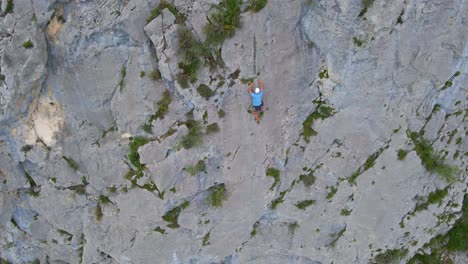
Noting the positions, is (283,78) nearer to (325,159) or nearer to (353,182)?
(325,159)

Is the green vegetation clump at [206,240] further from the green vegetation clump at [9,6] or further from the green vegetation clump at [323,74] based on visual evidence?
the green vegetation clump at [9,6]

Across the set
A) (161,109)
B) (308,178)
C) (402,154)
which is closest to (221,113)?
(161,109)

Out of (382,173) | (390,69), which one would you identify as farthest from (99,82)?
(382,173)

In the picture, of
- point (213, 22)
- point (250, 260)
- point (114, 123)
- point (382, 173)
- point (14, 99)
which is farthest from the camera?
point (250, 260)

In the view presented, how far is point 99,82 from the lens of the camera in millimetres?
15125

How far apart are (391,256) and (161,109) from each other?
46.5 ft

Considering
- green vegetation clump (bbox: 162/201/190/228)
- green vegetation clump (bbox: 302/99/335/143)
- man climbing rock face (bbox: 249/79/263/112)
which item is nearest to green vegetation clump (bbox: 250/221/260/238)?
green vegetation clump (bbox: 162/201/190/228)

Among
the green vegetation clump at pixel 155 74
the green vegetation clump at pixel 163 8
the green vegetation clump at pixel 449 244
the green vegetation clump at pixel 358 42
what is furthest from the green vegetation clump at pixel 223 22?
the green vegetation clump at pixel 449 244

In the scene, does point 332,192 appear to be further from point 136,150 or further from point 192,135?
point 136,150

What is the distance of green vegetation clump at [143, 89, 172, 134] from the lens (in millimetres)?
15016

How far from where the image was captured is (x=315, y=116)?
635 inches

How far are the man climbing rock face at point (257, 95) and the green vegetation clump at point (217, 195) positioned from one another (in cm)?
396

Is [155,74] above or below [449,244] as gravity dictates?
above

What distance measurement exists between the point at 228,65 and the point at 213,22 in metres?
1.67
